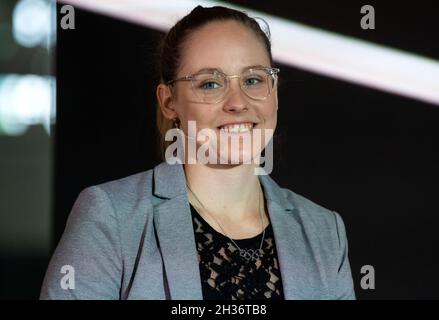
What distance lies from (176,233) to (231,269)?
14 centimetres

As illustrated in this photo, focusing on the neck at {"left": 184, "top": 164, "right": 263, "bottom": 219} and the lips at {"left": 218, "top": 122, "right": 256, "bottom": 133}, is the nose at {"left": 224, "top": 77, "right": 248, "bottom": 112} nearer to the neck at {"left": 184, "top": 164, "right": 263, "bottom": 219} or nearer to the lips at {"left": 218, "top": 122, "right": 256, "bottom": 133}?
the lips at {"left": 218, "top": 122, "right": 256, "bottom": 133}

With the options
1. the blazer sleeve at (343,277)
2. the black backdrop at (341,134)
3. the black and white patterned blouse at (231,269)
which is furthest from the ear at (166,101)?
the blazer sleeve at (343,277)

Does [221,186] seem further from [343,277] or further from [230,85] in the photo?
[343,277]

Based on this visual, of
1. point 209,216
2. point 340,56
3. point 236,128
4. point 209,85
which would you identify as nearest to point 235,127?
point 236,128

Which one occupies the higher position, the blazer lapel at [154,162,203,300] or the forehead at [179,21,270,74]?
the forehead at [179,21,270,74]

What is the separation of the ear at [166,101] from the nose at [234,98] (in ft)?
0.56

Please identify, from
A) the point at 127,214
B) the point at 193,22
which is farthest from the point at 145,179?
the point at 193,22

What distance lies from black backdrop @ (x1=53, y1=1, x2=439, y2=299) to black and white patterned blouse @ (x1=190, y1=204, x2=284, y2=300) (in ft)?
1.80

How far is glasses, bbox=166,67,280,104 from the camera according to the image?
5.31 ft

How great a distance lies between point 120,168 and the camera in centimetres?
220

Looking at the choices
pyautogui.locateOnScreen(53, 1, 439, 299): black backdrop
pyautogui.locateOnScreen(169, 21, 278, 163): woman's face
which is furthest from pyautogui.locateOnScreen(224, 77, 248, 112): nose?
pyautogui.locateOnScreen(53, 1, 439, 299): black backdrop

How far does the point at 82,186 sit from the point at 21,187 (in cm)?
118

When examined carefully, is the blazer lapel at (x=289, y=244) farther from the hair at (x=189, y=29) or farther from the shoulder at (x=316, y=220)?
the hair at (x=189, y=29)

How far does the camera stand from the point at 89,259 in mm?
1455
